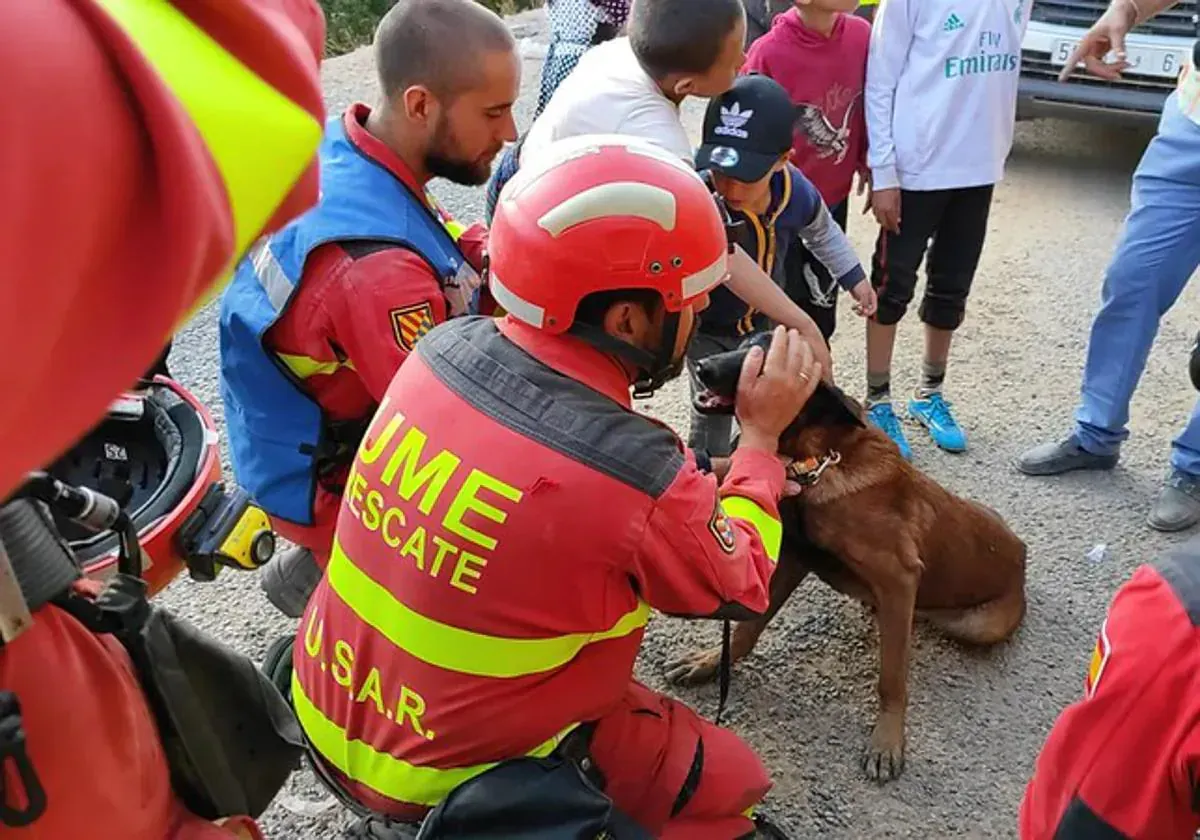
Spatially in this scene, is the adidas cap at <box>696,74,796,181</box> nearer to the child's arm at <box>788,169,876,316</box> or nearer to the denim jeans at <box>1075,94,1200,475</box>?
the child's arm at <box>788,169,876,316</box>

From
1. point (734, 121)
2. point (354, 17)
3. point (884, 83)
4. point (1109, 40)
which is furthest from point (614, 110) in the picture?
point (354, 17)

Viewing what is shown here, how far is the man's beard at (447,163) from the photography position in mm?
3268

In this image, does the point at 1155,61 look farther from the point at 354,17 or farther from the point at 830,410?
the point at 354,17

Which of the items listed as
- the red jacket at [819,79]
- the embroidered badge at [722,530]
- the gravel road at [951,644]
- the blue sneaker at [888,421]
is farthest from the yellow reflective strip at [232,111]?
the blue sneaker at [888,421]

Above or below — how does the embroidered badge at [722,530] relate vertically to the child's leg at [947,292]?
above

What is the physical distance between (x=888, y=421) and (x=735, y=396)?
258cm

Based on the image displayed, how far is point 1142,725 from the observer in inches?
69.4

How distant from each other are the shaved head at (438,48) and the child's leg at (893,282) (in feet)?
7.53

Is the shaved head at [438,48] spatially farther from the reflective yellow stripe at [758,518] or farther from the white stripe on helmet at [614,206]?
the reflective yellow stripe at [758,518]

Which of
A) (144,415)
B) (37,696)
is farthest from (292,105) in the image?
(144,415)

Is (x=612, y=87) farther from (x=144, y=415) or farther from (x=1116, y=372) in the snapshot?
(x=1116, y=372)

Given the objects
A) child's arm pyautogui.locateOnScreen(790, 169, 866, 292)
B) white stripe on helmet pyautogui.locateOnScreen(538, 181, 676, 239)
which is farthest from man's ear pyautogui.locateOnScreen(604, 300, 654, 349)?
child's arm pyautogui.locateOnScreen(790, 169, 866, 292)

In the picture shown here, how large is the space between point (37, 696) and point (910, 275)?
171 inches

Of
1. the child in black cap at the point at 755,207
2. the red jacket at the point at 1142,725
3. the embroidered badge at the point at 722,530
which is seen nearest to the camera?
the red jacket at the point at 1142,725
